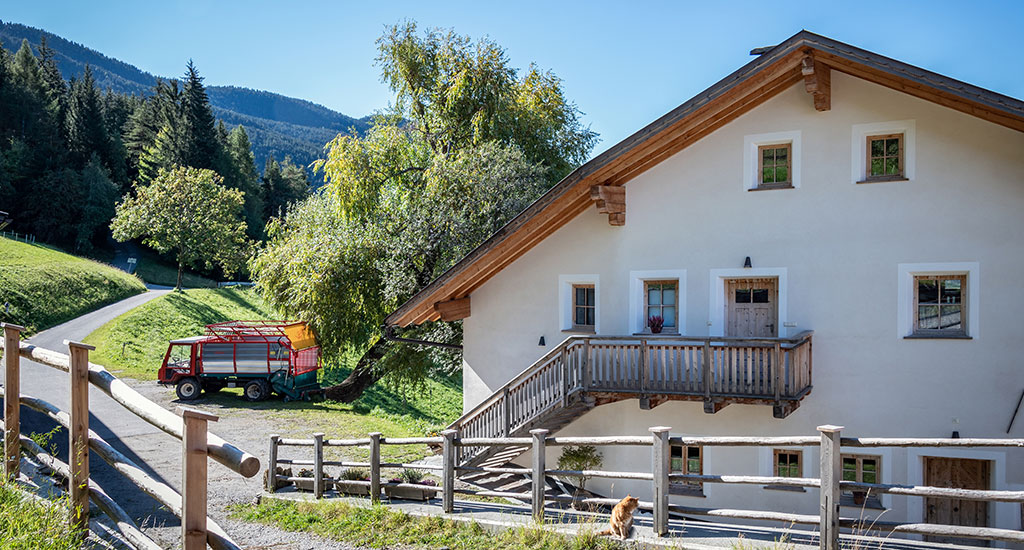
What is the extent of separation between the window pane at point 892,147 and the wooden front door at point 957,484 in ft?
17.3

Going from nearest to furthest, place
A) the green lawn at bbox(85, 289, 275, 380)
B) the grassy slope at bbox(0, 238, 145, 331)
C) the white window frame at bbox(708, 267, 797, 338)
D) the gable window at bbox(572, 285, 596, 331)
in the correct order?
the white window frame at bbox(708, 267, 797, 338) → the gable window at bbox(572, 285, 596, 331) → the green lawn at bbox(85, 289, 275, 380) → the grassy slope at bbox(0, 238, 145, 331)

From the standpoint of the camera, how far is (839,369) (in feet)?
43.9

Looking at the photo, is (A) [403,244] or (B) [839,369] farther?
(A) [403,244]

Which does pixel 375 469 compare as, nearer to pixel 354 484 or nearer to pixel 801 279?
pixel 354 484

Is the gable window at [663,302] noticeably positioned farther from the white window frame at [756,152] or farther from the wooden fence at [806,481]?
the wooden fence at [806,481]

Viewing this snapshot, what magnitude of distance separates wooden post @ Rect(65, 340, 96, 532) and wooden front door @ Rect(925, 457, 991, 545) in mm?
12698

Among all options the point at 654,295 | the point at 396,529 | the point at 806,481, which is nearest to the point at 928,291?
the point at 654,295

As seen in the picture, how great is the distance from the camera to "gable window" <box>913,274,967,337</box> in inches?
502

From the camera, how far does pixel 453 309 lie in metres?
16.9

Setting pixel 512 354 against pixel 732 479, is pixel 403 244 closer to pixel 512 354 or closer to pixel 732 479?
pixel 512 354

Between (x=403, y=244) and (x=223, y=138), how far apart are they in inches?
2649

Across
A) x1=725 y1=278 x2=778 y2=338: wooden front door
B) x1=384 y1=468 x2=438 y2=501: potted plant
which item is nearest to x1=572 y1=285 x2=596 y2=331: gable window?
x1=725 y1=278 x2=778 y2=338: wooden front door

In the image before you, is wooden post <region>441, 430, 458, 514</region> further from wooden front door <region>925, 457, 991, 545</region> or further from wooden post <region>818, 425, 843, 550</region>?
wooden front door <region>925, 457, 991, 545</region>

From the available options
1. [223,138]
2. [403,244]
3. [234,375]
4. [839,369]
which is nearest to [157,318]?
[234,375]
